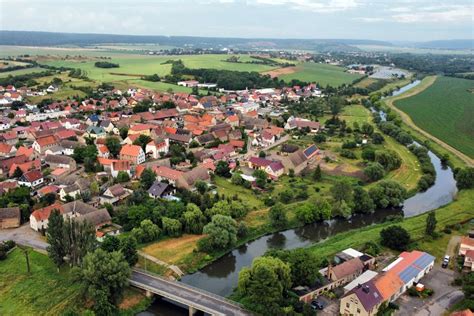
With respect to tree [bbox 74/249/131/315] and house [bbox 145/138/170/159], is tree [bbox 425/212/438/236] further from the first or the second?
house [bbox 145/138/170/159]

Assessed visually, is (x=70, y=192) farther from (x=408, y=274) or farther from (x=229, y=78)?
(x=229, y=78)

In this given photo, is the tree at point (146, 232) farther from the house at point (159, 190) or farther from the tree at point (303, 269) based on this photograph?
the tree at point (303, 269)

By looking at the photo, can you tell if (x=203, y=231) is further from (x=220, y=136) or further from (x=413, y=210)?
(x=220, y=136)

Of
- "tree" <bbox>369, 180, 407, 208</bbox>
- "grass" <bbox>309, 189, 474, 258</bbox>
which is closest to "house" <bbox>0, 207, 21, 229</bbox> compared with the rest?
"grass" <bbox>309, 189, 474, 258</bbox>

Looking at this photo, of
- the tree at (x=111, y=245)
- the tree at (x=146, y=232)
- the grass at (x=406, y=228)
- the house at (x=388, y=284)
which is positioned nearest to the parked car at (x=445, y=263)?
the house at (x=388, y=284)

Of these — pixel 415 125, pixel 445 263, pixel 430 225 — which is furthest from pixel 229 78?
pixel 445 263

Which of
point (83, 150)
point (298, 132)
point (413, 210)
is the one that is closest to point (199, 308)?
point (413, 210)
